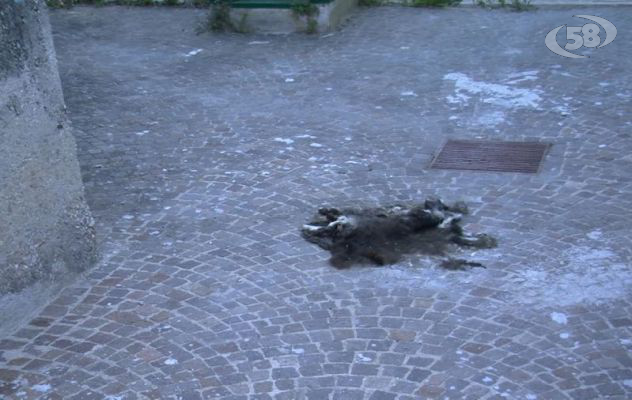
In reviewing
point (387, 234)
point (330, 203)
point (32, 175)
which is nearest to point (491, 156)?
point (330, 203)

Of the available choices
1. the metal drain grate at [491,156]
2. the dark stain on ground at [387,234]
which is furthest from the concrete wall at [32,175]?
the metal drain grate at [491,156]

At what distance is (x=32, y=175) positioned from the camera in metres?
5.36

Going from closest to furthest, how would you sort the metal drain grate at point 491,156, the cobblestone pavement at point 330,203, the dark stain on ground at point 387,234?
the cobblestone pavement at point 330,203
the dark stain on ground at point 387,234
the metal drain grate at point 491,156

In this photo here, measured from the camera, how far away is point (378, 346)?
4.91m

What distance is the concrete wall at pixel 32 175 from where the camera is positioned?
513 cm

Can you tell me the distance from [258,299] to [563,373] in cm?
193

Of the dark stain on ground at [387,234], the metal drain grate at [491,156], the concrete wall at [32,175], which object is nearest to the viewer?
the concrete wall at [32,175]

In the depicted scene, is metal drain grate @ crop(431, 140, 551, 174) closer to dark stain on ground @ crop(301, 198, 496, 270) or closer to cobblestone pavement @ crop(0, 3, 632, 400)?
cobblestone pavement @ crop(0, 3, 632, 400)

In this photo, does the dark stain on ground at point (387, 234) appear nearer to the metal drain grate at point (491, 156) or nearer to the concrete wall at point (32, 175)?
the metal drain grate at point (491, 156)

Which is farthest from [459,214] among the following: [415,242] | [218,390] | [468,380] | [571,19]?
[571,19]

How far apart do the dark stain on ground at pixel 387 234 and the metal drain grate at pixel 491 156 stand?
104 centimetres

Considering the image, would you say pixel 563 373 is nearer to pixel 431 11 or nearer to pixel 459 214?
pixel 459 214

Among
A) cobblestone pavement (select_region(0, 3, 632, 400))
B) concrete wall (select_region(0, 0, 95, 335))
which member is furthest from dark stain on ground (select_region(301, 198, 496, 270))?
concrete wall (select_region(0, 0, 95, 335))

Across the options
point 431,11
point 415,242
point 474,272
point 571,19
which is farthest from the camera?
point 431,11
